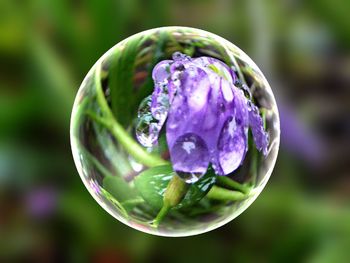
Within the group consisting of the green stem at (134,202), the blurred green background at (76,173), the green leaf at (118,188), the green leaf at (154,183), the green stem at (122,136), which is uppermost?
the green stem at (122,136)

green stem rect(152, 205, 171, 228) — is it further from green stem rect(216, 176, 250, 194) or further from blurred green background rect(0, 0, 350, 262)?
blurred green background rect(0, 0, 350, 262)

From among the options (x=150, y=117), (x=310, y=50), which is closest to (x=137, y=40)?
(x=150, y=117)

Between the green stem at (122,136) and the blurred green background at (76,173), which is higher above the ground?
the green stem at (122,136)

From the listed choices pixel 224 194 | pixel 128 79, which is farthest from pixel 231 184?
pixel 128 79

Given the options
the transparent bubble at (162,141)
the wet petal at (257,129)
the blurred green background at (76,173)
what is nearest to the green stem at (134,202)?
the transparent bubble at (162,141)

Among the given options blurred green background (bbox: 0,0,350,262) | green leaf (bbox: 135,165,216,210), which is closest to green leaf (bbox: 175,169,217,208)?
green leaf (bbox: 135,165,216,210)

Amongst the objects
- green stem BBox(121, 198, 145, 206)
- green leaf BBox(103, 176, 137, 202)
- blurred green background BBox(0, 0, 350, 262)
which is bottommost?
blurred green background BBox(0, 0, 350, 262)

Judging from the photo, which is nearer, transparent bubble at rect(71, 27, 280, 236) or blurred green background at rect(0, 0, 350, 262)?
transparent bubble at rect(71, 27, 280, 236)

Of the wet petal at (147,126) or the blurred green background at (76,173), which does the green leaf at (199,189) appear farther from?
the blurred green background at (76,173)

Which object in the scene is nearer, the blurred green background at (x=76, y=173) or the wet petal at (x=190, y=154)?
the wet petal at (x=190, y=154)
